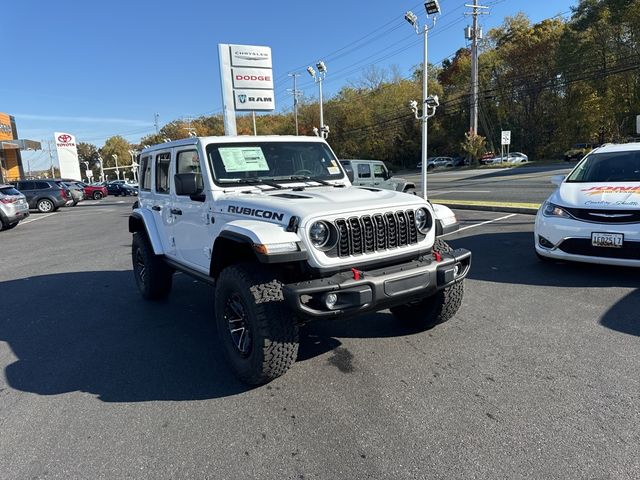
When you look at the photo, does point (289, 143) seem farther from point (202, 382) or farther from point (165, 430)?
point (165, 430)

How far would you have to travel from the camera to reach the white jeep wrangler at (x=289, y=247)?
314 cm

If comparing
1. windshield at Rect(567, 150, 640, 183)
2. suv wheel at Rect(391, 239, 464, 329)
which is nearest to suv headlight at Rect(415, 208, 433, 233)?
suv wheel at Rect(391, 239, 464, 329)

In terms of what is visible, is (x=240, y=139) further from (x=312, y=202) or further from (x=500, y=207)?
(x=500, y=207)

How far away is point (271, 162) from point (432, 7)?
20830 millimetres

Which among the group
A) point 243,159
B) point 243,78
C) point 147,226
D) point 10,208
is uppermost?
point 243,78

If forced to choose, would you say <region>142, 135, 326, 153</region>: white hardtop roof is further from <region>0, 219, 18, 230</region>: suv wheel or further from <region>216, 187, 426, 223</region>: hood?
<region>0, 219, 18, 230</region>: suv wheel

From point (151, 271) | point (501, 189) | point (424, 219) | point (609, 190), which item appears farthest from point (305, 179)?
point (501, 189)

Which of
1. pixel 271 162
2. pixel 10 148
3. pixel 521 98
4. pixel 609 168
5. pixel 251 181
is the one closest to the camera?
pixel 251 181

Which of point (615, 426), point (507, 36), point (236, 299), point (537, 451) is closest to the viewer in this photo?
point (537, 451)

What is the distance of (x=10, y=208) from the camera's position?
15.1m

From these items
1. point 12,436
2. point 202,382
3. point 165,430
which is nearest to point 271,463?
point 165,430

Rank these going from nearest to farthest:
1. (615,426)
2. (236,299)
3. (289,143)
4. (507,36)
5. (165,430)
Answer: (615,426), (165,430), (236,299), (289,143), (507,36)

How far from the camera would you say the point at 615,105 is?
4431cm

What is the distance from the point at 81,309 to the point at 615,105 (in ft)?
171
